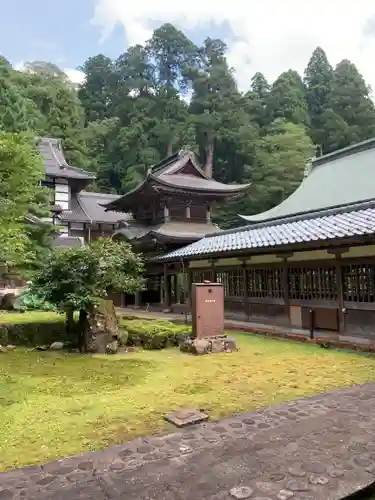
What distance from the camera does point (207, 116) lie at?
1875 inches

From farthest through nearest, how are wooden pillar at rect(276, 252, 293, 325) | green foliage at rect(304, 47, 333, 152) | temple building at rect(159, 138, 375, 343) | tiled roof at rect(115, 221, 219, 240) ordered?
green foliage at rect(304, 47, 333, 152)
tiled roof at rect(115, 221, 219, 240)
wooden pillar at rect(276, 252, 293, 325)
temple building at rect(159, 138, 375, 343)

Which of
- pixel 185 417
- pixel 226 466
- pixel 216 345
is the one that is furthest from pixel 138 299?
pixel 226 466

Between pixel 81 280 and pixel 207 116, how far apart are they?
1617 inches

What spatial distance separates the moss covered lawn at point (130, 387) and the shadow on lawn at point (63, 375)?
0.05 feet

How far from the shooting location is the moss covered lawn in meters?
4.50

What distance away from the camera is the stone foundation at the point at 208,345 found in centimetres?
949

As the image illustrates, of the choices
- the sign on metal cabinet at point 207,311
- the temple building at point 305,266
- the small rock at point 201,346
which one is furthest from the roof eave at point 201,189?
the small rock at point 201,346

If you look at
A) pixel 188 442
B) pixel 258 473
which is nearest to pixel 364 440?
pixel 258 473

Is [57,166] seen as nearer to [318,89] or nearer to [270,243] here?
[270,243]

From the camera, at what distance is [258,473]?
3.38 m

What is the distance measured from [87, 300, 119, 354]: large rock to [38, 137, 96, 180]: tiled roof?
23252 mm

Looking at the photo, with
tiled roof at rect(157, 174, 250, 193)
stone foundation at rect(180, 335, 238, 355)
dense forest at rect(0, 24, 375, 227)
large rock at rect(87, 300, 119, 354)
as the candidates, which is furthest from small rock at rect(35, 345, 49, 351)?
dense forest at rect(0, 24, 375, 227)

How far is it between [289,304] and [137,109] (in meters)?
42.3

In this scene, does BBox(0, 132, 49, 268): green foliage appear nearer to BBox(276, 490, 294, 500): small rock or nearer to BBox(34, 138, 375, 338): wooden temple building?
BBox(34, 138, 375, 338): wooden temple building
